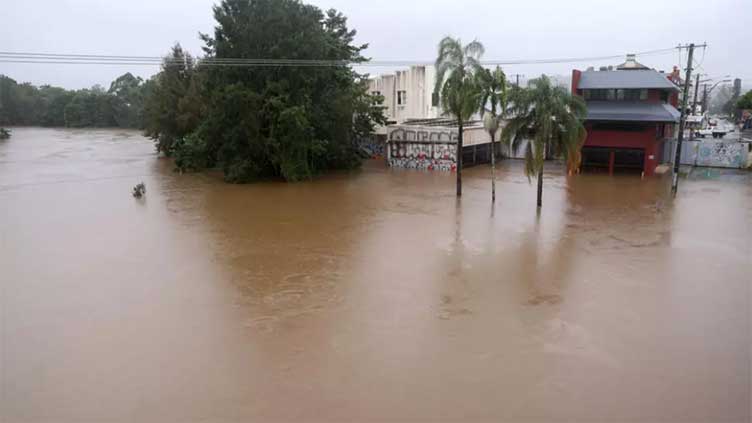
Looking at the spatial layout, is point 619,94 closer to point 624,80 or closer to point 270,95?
point 624,80

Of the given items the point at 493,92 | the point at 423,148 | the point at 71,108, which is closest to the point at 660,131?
the point at 423,148

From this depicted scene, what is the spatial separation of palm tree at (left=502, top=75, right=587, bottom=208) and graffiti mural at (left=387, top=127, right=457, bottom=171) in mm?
12691

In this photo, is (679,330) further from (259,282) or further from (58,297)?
(58,297)

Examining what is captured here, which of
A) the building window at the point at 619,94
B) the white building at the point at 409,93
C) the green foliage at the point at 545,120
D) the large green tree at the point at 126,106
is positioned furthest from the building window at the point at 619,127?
the large green tree at the point at 126,106

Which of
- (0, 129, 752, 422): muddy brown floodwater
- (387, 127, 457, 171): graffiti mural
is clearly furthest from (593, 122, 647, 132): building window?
(0, 129, 752, 422): muddy brown floodwater

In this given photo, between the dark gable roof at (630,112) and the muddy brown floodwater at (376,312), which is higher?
the dark gable roof at (630,112)

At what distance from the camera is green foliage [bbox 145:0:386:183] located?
31.6m

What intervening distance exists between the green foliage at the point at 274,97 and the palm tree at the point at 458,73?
9346mm

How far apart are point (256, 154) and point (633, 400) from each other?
2778cm

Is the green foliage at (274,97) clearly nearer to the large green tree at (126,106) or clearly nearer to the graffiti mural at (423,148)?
the graffiti mural at (423,148)

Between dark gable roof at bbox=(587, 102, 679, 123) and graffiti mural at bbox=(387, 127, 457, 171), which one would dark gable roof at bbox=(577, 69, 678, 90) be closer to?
dark gable roof at bbox=(587, 102, 679, 123)

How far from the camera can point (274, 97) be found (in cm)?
3144

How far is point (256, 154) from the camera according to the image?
3316 centimetres

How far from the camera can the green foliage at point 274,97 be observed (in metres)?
31.6
